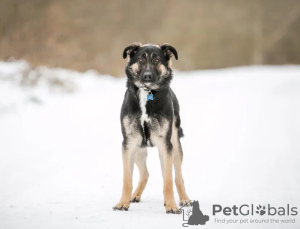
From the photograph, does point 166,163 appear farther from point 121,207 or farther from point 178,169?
point 121,207

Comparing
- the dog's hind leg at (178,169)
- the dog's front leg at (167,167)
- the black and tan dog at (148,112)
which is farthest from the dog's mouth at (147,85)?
the dog's hind leg at (178,169)

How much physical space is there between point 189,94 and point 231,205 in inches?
500

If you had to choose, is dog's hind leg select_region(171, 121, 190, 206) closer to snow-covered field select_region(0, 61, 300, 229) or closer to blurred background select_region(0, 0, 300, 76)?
snow-covered field select_region(0, 61, 300, 229)

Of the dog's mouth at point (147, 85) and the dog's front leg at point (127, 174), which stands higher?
the dog's mouth at point (147, 85)

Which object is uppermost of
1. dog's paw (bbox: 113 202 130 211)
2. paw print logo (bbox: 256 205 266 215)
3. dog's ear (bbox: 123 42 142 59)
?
dog's ear (bbox: 123 42 142 59)

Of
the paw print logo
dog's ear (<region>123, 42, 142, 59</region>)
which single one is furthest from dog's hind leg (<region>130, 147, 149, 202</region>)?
the paw print logo

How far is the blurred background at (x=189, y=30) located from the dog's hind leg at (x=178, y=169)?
47.3ft

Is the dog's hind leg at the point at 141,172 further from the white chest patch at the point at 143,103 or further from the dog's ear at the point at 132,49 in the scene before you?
the dog's ear at the point at 132,49

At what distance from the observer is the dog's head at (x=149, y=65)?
6.00m

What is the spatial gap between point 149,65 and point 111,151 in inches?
194

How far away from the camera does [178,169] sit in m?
6.65

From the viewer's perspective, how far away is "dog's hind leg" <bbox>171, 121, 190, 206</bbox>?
6514 mm

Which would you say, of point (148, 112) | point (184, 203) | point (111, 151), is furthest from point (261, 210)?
point (111, 151)

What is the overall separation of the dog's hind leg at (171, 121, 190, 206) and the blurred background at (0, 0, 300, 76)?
567 inches
